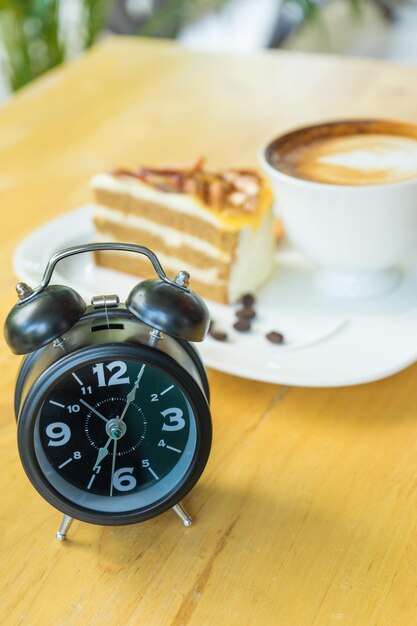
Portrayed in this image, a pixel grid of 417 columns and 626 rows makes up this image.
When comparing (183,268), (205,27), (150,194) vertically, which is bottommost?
(205,27)

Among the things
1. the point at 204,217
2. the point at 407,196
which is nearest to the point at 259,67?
the point at 204,217

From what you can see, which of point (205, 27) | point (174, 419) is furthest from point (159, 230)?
point (205, 27)

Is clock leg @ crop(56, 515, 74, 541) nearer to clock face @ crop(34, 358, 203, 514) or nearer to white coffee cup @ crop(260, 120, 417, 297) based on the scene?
clock face @ crop(34, 358, 203, 514)

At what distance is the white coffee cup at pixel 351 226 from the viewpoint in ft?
3.71

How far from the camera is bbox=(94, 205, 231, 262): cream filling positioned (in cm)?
136

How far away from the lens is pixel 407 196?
1128 mm

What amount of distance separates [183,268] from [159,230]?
0.09m

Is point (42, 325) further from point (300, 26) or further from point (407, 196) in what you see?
point (300, 26)

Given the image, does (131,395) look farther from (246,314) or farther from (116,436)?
(246,314)

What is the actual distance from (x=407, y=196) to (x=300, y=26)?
3.75m

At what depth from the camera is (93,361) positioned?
74 centimetres

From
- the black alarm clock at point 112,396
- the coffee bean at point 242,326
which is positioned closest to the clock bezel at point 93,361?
the black alarm clock at point 112,396

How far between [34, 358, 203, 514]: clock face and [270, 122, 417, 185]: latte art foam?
1.74ft

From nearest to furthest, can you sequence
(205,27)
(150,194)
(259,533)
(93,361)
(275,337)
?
(93,361) < (259,533) < (275,337) < (150,194) < (205,27)
